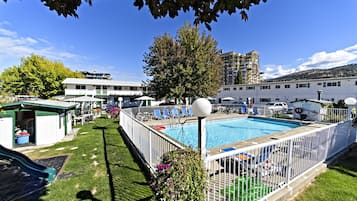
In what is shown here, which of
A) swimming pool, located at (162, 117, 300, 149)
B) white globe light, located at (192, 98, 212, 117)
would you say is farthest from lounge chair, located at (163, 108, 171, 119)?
white globe light, located at (192, 98, 212, 117)

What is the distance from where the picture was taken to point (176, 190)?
2.16m

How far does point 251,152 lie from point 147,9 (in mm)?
3345

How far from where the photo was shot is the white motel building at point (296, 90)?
23656 mm

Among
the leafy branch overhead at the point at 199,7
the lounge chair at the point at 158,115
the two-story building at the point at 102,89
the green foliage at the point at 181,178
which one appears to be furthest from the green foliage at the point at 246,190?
the two-story building at the point at 102,89

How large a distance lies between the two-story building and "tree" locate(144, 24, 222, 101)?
1021 centimetres

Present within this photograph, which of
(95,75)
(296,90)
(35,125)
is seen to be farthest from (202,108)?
(95,75)

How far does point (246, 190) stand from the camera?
3125 millimetres

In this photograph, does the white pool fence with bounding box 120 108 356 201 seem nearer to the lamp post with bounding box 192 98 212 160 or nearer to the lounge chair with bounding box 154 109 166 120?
the lamp post with bounding box 192 98 212 160

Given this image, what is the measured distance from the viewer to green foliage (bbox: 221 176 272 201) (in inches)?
121

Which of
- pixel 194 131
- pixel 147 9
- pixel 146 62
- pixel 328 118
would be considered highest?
pixel 146 62

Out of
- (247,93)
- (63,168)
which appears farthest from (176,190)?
(247,93)

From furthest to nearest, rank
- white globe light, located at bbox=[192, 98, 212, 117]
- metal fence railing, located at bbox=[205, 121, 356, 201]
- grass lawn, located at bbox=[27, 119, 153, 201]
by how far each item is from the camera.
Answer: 1. grass lawn, located at bbox=[27, 119, 153, 201]
2. metal fence railing, located at bbox=[205, 121, 356, 201]
3. white globe light, located at bbox=[192, 98, 212, 117]

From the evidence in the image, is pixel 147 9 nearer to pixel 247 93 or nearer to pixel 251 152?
pixel 251 152

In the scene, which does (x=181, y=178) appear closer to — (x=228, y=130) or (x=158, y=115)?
(x=228, y=130)
